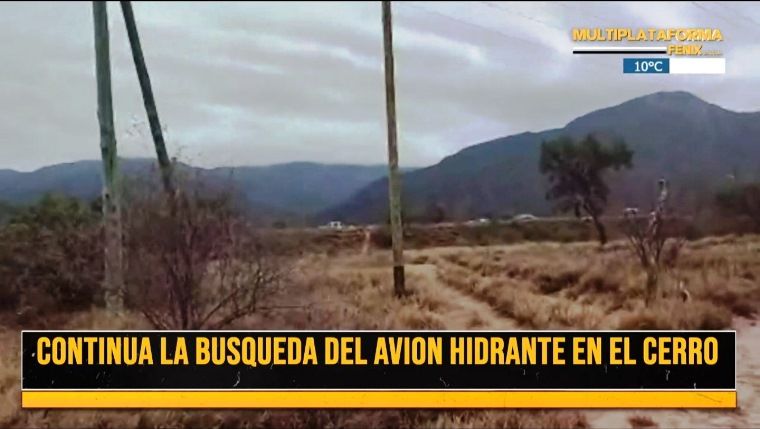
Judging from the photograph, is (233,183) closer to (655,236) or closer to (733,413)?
(655,236)

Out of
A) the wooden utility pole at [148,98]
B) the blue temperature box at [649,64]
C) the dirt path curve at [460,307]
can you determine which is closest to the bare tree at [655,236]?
the blue temperature box at [649,64]

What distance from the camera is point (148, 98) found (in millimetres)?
3285

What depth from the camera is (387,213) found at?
11.5 feet

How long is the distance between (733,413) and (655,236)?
804 millimetres

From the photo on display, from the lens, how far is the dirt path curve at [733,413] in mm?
3312

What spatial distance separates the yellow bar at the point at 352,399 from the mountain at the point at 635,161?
754 millimetres

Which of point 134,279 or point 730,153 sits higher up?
point 730,153

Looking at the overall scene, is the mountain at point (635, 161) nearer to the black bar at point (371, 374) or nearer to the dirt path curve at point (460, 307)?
the dirt path curve at point (460, 307)

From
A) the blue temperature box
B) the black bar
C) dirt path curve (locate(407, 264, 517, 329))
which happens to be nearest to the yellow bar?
the black bar

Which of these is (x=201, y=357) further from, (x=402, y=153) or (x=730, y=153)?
(x=730, y=153)

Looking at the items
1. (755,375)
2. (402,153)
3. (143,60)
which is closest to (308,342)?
(402,153)

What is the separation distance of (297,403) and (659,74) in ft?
6.57

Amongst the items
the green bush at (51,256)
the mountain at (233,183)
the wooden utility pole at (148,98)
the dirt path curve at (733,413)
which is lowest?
the dirt path curve at (733,413)

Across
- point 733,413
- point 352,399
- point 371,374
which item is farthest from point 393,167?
point 733,413
